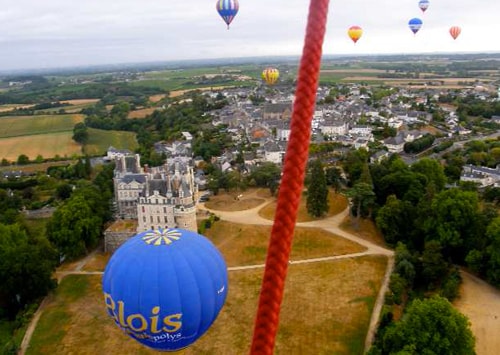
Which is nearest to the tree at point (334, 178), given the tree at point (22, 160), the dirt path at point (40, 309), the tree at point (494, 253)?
the tree at point (494, 253)

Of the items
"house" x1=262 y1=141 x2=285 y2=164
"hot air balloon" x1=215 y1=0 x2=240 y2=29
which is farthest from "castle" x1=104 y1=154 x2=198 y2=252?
"house" x1=262 y1=141 x2=285 y2=164

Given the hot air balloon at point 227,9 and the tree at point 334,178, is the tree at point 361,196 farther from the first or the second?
the hot air balloon at point 227,9

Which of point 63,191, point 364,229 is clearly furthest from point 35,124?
point 364,229

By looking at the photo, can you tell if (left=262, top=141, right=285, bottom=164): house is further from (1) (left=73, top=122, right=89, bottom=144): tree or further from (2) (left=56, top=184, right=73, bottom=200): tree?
(1) (left=73, top=122, right=89, bottom=144): tree

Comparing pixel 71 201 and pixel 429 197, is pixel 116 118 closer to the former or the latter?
pixel 71 201

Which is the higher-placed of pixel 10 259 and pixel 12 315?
pixel 10 259

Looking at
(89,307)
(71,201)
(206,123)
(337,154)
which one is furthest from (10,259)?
(206,123)
